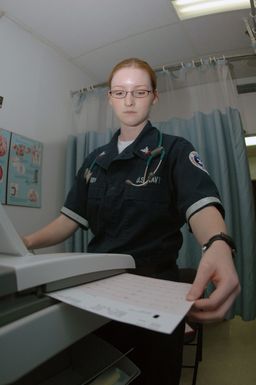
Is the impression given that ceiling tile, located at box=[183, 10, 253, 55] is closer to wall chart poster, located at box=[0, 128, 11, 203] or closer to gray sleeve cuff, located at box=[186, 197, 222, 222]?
wall chart poster, located at box=[0, 128, 11, 203]

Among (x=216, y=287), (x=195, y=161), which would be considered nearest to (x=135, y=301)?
(x=216, y=287)

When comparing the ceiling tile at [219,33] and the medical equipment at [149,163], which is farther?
the ceiling tile at [219,33]

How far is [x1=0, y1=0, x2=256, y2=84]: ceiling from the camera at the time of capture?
159 centimetres

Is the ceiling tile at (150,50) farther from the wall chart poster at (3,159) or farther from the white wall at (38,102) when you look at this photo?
the wall chart poster at (3,159)

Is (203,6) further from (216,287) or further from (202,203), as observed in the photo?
(216,287)

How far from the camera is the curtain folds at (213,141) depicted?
1.51m

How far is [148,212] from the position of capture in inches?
22.1

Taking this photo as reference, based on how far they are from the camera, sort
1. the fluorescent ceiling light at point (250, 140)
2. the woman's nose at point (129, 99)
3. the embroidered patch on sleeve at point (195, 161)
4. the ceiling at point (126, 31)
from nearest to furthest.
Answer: the embroidered patch on sleeve at point (195, 161), the woman's nose at point (129, 99), the ceiling at point (126, 31), the fluorescent ceiling light at point (250, 140)

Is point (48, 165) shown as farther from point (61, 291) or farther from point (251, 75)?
point (251, 75)

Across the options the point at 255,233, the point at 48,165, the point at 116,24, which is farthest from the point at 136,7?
the point at 255,233

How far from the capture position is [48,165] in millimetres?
1897

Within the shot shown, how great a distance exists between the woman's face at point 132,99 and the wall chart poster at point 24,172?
1.10m

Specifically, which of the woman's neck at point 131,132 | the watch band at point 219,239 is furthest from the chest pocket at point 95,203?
the watch band at point 219,239

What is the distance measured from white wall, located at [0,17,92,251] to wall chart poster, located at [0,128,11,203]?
2.9 inches
